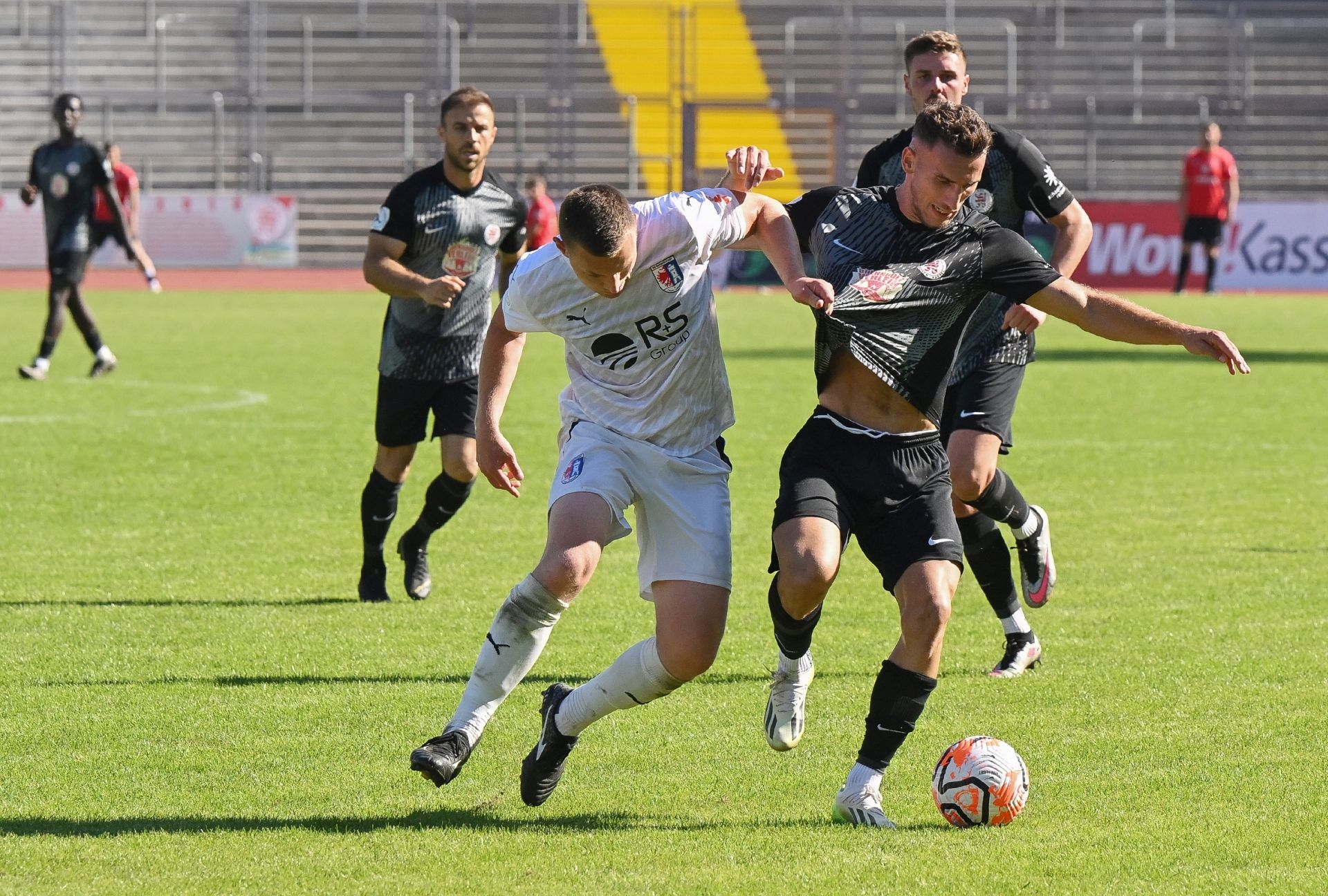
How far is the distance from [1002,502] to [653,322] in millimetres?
2049

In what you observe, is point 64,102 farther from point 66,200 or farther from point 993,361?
point 993,361

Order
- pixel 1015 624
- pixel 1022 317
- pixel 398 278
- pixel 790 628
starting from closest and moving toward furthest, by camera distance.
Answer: pixel 790 628 < pixel 1022 317 < pixel 1015 624 < pixel 398 278

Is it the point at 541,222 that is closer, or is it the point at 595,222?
the point at 595,222

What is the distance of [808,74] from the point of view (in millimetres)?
36219

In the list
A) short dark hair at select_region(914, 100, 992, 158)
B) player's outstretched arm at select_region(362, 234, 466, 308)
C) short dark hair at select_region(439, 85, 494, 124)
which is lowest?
player's outstretched arm at select_region(362, 234, 466, 308)

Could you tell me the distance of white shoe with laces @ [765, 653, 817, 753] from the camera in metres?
5.10

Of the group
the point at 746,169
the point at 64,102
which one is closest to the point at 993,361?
the point at 746,169

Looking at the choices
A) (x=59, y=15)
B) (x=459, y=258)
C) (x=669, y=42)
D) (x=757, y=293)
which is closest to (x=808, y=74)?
(x=669, y=42)

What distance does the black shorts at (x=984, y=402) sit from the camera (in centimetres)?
662

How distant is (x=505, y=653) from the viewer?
4.98 metres

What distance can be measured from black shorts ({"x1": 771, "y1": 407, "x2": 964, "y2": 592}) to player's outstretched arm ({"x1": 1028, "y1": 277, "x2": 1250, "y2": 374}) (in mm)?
518

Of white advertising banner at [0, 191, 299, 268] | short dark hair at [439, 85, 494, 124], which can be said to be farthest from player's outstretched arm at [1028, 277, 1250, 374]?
white advertising banner at [0, 191, 299, 268]

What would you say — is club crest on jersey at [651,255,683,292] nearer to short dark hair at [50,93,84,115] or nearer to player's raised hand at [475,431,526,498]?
player's raised hand at [475,431,526,498]

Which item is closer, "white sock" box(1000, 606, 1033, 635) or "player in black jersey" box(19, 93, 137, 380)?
"white sock" box(1000, 606, 1033, 635)
